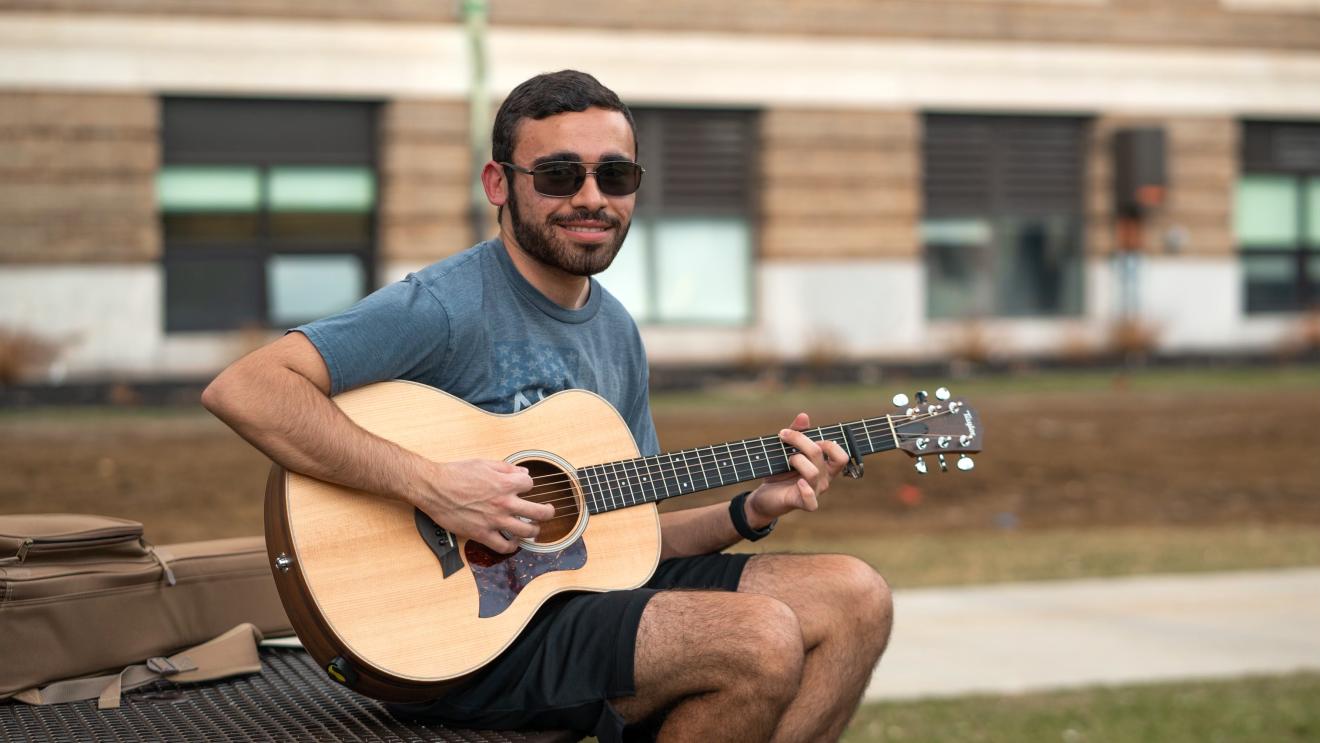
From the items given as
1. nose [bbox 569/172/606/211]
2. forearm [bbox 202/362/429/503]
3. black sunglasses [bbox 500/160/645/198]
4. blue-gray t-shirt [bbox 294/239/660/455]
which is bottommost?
forearm [bbox 202/362/429/503]

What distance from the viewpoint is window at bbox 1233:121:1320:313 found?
18375 mm

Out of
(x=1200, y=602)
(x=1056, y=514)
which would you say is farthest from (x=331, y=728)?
(x=1056, y=514)

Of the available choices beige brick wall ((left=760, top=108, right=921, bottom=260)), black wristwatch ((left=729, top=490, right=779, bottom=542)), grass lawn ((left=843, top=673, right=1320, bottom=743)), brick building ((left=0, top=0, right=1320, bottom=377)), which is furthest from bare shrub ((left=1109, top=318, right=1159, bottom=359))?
black wristwatch ((left=729, top=490, right=779, bottom=542))

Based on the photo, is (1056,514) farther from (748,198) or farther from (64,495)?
(748,198)

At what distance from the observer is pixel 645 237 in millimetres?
16422

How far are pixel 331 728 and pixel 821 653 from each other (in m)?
0.97

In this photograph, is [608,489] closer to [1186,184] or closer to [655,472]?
[655,472]

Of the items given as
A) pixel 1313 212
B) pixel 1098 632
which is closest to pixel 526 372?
pixel 1098 632

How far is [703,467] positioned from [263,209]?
12678 mm

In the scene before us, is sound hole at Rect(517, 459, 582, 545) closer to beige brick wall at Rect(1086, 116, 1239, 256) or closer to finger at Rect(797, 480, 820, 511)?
finger at Rect(797, 480, 820, 511)

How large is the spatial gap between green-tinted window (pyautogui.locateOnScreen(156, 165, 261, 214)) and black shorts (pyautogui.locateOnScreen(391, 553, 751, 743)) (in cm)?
1277

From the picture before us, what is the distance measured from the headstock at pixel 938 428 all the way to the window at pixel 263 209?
1219 centimetres

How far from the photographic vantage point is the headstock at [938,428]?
3279 mm

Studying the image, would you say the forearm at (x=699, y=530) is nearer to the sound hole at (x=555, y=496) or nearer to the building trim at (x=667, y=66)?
the sound hole at (x=555, y=496)
